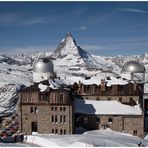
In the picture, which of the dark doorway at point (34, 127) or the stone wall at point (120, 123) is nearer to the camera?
the dark doorway at point (34, 127)

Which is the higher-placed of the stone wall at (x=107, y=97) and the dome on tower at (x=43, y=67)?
the dome on tower at (x=43, y=67)

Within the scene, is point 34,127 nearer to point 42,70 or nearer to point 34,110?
point 34,110

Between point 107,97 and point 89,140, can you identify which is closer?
point 89,140

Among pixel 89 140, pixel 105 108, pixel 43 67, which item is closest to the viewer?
pixel 89 140

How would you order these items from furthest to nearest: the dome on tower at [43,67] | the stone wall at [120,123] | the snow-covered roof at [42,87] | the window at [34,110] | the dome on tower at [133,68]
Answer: the dome on tower at [133,68] → the dome on tower at [43,67] → the stone wall at [120,123] → the snow-covered roof at [42,87] → the window at [34,110]

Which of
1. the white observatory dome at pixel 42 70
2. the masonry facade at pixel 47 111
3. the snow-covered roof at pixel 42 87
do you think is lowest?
the masonry facade at pixel 47 111

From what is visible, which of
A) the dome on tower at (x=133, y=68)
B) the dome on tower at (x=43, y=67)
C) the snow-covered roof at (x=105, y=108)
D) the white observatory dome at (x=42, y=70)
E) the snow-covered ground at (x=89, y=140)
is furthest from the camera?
the dome on tower at (x=133, y=68)

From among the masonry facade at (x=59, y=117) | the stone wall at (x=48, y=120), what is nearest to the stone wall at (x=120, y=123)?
the masonry facade at (x=59, y=117)

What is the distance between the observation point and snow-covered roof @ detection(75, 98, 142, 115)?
57062 millimetres

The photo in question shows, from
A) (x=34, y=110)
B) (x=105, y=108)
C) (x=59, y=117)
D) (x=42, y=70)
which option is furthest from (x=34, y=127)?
(x=42, y=70)

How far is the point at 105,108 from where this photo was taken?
58938 mm

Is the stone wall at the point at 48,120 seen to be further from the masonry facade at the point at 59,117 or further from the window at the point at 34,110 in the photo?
the window at the point at 34,110

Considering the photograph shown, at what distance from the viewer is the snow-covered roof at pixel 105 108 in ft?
187

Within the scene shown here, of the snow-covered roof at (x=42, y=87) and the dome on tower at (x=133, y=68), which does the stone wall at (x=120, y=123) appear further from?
the dome on tower at (x=133, y=68)
